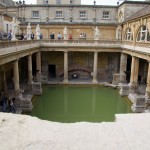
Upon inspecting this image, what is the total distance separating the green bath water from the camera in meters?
16.7

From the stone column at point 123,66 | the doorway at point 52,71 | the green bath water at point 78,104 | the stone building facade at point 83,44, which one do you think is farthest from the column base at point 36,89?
the stone column at point 123,66

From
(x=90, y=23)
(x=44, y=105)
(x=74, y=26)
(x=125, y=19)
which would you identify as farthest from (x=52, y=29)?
(x=44, y=105)

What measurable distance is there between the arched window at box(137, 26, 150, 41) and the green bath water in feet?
22.8

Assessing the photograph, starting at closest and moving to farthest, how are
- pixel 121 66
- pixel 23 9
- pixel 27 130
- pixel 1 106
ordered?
pixel 27 130 → pixel 1 106 → pixel 121 66 → pixel 23 9

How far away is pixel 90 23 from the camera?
100ft

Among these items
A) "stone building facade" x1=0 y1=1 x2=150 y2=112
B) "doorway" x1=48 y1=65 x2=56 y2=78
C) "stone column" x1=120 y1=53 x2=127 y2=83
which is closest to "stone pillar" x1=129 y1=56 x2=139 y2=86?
"stone building facade" x1=0 y1=1 x2=150 y2=112

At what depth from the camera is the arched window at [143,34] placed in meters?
21.1

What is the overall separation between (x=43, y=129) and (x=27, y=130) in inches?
12.0

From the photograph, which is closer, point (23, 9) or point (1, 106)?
point (1, 106)

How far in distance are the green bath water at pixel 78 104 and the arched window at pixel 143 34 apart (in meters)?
6.94

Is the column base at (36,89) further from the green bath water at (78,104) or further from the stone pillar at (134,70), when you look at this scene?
the stone pillar at (134,70)

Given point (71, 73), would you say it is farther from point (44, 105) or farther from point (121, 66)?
point (44, 105)

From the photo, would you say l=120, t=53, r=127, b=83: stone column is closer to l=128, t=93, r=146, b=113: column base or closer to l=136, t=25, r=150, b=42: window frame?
l=136, t=25, r=150, b=42: window frame

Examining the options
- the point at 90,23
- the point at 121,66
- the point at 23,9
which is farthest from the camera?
the point at 23,9
